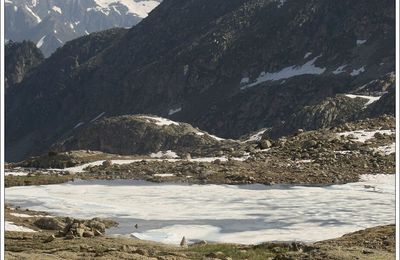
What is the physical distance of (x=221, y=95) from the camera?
170 m

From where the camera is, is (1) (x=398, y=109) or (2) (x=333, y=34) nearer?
(1) (x=398, y=109)

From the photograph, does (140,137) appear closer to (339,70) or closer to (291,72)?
(339,70)

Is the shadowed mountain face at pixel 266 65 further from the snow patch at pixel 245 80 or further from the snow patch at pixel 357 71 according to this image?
the snow patch at pixel 245 80

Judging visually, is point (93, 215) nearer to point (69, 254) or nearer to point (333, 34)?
point (69, 254)

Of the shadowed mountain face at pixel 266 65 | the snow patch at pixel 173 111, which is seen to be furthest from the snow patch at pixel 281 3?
the snow patch at pixel 173 111

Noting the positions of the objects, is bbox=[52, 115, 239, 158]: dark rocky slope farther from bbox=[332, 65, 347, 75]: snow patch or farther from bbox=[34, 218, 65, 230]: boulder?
bbox=[34, 218, 65, 230]: boulder

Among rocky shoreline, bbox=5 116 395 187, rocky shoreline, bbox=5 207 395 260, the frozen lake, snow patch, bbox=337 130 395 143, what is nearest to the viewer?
rocky shoreline, bbox=5 207 395 260

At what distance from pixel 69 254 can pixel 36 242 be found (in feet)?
14.9

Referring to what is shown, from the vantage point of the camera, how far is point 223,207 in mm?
33625

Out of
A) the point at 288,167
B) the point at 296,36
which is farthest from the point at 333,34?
the point at 288,167

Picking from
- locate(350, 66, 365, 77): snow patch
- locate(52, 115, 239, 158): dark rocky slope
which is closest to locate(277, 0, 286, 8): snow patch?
locate(350, 66, 365, 77): snow patch

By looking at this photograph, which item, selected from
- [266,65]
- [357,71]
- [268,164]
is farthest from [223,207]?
[266,65]

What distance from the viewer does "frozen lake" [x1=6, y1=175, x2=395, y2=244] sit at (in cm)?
2806

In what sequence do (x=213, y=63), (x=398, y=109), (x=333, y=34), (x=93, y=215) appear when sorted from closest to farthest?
(x=398, y=109), (x=93, y=215), (x=333, y=34), (x=213, y=63)
